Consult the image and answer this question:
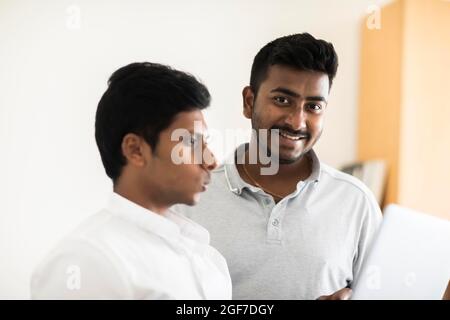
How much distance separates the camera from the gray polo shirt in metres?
0.92

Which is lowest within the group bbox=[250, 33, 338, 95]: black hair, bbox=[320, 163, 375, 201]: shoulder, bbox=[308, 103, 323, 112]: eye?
bbox=[320, 163, 375, 201]: shoulder

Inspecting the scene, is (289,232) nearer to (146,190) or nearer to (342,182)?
(342,182)

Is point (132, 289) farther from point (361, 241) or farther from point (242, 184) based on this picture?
point (361, 241)

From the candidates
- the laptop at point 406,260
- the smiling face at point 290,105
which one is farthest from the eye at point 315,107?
the laptop at point 406,260

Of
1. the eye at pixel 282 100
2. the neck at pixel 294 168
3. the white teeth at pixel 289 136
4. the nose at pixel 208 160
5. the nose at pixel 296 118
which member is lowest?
the neck at pixel 294 168

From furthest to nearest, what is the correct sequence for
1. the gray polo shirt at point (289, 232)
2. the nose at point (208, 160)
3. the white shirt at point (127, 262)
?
the gray polo shirt at point (289, 232)
the nose at point (208, 160)
the white shirt at point (127, 262)

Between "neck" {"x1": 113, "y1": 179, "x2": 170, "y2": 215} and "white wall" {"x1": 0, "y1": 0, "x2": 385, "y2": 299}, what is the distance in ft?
0.16

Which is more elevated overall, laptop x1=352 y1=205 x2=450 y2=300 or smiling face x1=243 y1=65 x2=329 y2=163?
smiling face x1=243 y1=65 x2=329 y2=163

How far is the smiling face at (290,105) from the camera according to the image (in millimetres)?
926

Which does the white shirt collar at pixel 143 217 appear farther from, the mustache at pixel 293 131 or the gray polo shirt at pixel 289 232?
the mustache at pixel 293 131

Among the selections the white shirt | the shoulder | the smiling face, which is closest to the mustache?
the smiling face

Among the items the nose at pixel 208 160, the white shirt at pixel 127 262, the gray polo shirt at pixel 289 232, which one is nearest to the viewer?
the white shirt at pixel 127 262

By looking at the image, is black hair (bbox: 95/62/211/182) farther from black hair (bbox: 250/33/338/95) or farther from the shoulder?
the shoulder

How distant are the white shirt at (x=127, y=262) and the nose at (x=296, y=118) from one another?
0.86ft
